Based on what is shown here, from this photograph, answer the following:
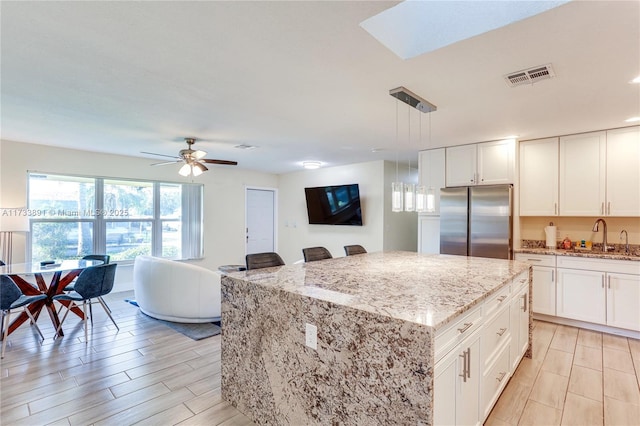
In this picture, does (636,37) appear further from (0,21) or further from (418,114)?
(0,21)

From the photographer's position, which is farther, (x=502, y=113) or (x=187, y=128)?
(x=187, y=128)

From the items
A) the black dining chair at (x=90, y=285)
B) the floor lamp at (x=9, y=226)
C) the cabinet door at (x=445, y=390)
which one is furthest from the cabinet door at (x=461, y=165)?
the floor lamp at (x=9, y=226)

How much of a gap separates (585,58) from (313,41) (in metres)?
1.78

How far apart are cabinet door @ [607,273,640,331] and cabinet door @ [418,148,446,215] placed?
220 cm

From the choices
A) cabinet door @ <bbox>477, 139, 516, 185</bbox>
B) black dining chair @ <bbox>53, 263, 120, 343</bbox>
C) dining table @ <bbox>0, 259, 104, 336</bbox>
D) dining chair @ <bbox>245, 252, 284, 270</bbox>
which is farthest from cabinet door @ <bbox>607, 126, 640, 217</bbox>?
dining table @ <bbox>0, 259, 104, 336</bbox>

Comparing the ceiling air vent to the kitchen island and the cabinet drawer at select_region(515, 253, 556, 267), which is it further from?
the cabinet drawer at select_region(515, 253, 556, 267)

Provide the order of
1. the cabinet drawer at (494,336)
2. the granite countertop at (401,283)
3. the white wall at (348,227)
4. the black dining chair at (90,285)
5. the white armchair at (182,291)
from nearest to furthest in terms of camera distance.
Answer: the granite countertop at (401,283) < the cabinet drawer at (494,336) < the black dining chair at (90,285) < the white armchair at (182,291) < the white wall at (348,227)

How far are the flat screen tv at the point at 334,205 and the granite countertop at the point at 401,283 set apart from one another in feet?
10.00

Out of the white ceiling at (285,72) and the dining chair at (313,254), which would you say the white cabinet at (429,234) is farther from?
the dining chair at (313,254)

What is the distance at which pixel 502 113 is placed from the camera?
3184 mm

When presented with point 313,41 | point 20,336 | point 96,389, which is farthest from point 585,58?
point 20,336

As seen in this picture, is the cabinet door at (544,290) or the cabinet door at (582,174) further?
the cabinet door at (544,290)

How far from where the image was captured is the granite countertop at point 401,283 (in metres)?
1.58

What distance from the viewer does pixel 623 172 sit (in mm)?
3709
